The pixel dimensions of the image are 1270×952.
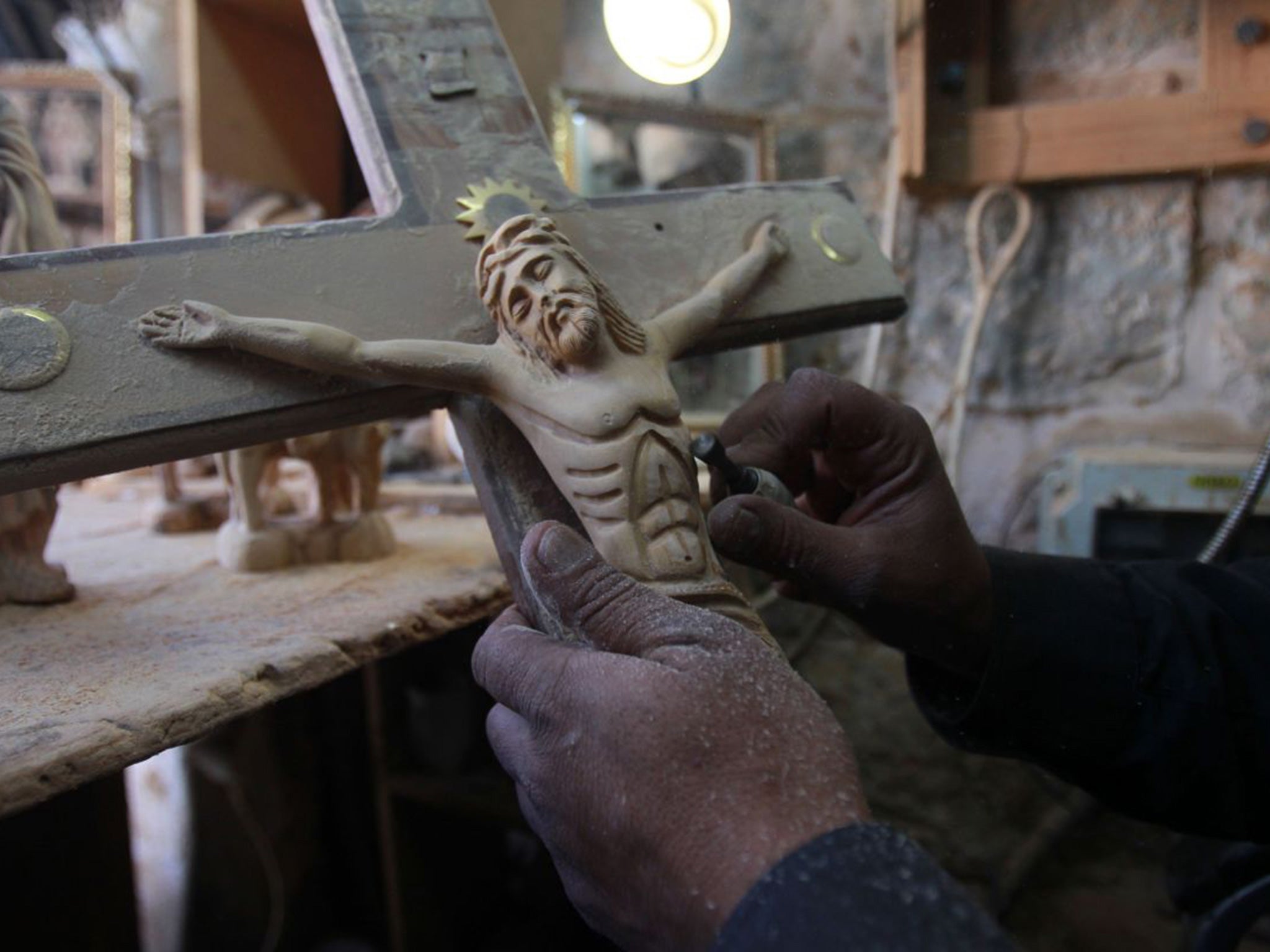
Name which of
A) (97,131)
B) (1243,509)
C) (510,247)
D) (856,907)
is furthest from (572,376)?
(97,131)

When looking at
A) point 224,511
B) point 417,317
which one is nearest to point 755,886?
point 417,317

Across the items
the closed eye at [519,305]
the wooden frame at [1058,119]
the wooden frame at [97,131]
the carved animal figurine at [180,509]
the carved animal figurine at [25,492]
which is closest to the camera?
the closed eye at [519,305]

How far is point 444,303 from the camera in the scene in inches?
41.5

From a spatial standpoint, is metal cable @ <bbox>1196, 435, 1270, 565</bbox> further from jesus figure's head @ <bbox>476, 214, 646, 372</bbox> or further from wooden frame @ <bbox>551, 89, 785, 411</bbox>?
jesus figure's head @ <bbox>476, 214, 646, 372</bbox>

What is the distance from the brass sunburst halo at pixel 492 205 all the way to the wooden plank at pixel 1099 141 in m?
1.14

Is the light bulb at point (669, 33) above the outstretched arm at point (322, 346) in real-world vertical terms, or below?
above

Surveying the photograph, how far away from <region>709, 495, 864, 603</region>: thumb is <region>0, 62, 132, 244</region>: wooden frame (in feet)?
5.85

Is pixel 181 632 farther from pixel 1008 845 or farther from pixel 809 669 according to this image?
pixel 1008 845

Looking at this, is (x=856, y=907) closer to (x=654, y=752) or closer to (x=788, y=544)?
(x=654, y=752)

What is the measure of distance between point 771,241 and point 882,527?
424 mm

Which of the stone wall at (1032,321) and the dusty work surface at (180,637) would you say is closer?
the dusty work surface at (180,637)

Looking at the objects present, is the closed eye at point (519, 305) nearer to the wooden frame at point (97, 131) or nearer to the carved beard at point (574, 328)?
the carved beard at point (574, 328)

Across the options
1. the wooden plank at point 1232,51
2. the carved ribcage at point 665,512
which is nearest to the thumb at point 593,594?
the carved ribcage at point 665,512

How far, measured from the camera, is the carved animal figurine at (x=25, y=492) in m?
1.30
